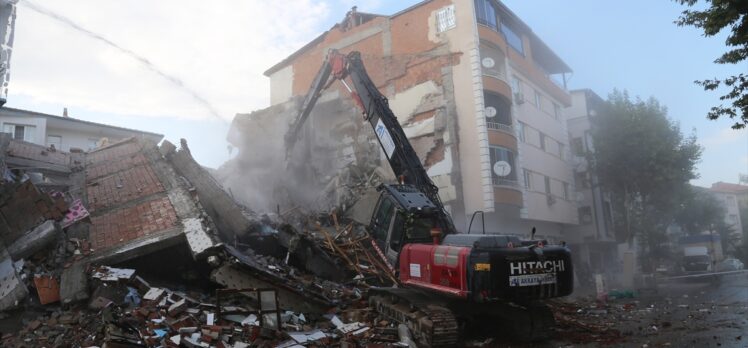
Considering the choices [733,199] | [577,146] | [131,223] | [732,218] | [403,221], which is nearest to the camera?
[403,221]

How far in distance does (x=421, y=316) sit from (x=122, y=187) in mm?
9512

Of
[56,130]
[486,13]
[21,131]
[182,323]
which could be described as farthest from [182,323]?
[56,130]

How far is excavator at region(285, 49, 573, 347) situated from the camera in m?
7.16

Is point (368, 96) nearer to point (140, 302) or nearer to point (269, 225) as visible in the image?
point (269, 225)

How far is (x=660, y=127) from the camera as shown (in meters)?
28.3

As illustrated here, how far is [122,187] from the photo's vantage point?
42.8ft

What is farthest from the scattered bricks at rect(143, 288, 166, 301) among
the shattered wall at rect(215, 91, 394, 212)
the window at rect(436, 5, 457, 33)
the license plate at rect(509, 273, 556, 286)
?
the window at rect(436, 5, 457, 33)

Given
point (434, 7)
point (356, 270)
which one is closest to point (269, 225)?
point (356, 270)

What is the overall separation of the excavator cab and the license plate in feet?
7.38

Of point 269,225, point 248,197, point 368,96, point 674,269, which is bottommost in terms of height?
point 674,269

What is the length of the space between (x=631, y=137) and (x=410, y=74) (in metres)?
14.3

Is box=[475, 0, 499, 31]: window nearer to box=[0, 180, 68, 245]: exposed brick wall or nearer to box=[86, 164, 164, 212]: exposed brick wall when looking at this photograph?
box=[86, 164, 164, 212]: exposed brick wall

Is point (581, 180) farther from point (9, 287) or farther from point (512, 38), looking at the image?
point (9, 287)

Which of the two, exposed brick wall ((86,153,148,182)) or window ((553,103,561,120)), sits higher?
window ((553,103,561,120))
